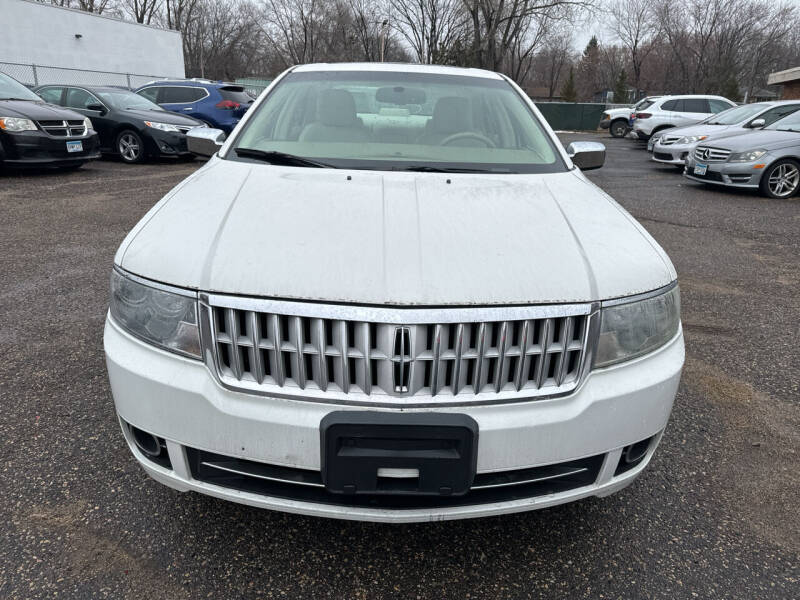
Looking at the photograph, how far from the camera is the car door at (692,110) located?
17.9 metres

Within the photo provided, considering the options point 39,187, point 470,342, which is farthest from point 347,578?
point 39,187

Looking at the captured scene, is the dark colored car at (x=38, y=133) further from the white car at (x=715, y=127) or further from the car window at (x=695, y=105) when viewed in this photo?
the car window at (x=695, y=105)

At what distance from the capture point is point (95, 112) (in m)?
11.2

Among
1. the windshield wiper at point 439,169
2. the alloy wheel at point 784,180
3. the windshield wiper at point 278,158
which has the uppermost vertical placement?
the windshield wiper at point 278,158

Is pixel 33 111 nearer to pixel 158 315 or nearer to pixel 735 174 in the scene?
pixel 158 315

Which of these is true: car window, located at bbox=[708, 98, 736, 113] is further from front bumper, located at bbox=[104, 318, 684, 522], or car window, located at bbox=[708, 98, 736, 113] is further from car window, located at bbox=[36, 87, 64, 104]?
front bumper, located at bbox=[104, 318, 684, 522]

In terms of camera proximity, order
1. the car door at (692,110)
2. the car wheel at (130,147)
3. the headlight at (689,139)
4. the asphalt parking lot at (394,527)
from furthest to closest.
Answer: the car door at (692,110), the headlight at (689,139), the car wheel at (130,147), the asphalt parking lot at (394,527)

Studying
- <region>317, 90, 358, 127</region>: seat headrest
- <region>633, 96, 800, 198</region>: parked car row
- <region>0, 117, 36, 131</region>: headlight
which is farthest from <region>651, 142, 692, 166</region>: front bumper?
<region>0, 117, 36, 131</region>: headlight

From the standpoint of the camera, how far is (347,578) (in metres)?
1.90

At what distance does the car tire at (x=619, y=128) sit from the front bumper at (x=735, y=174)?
16614 millimetres

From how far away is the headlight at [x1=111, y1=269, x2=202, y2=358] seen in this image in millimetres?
Result: 1711

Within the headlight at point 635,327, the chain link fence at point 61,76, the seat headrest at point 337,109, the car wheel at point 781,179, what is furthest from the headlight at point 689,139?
the chain link fence at point 61,76

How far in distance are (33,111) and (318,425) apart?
31.9 feet

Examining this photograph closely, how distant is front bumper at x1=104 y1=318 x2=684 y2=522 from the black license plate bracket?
0.04m
